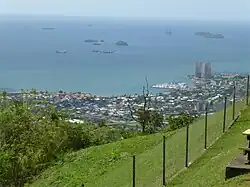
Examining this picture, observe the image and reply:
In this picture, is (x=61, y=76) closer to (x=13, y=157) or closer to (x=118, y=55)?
(x=118, y=55)

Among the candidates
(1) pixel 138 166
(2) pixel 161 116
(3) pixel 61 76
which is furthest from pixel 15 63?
(1) pixel 138 166

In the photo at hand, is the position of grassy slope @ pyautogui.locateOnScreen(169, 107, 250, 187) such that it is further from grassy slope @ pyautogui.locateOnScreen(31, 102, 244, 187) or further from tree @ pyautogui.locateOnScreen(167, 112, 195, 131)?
tree @ pyautogui.locateOnScreen(167, 112, 195, 131)

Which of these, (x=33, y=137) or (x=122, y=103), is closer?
(x=33, y=137)

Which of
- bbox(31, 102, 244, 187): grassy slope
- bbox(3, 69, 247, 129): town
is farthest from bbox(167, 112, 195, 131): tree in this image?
bbox(31, 102, 244, 187): grassy slope

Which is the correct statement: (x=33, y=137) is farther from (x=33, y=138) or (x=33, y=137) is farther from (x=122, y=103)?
(x=122, y=103)

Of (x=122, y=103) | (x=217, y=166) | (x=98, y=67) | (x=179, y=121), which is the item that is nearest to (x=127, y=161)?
(x=217, y=166)

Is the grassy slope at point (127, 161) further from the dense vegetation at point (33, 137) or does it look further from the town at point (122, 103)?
the town at point (122, 103)

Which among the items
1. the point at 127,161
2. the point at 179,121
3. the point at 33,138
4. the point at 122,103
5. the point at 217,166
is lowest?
the point at 122,103
